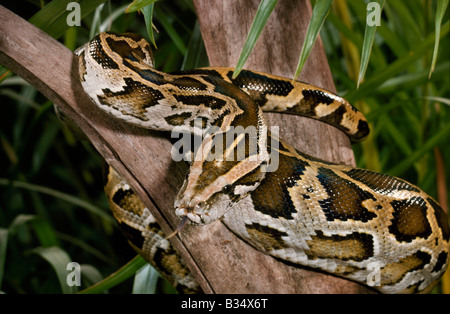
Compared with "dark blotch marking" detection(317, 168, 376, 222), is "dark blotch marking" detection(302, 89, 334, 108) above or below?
above

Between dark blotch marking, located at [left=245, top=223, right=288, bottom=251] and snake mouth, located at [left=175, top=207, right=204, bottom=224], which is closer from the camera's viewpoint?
snake mouth, located at [left=175, top=207, right=204, bottom=224]

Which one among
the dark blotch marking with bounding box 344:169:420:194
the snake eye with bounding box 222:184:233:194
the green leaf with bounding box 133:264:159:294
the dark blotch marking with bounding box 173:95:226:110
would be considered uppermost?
the dark blotch marking with bounding box 173:95:226:110

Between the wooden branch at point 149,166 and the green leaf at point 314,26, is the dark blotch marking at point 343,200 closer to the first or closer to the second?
the wooden branch at point 149,166

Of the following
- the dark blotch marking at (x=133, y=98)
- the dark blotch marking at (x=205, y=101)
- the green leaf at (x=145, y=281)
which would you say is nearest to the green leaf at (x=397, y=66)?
the dark blotch marking at (x=205, y=101)

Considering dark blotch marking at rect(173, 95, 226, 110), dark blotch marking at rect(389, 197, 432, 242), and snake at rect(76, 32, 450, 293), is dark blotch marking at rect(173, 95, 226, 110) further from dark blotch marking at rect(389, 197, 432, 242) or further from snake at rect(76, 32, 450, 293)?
dark blotch marking at rect(389, 197, 432, 242)

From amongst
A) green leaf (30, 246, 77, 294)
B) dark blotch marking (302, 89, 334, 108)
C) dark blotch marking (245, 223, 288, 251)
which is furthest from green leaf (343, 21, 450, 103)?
green leaf (30, 246, 77, 294)

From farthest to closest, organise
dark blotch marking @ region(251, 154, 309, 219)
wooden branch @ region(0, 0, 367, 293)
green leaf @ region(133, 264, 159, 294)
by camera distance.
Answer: green leaf @ region(133, 264, 159, 294), dark blotch marking @ region(251, 154, 309, 219), wooden branch @ region(0, 0, 367, 293)

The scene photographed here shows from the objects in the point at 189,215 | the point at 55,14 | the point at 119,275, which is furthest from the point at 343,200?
the point at 55,14
